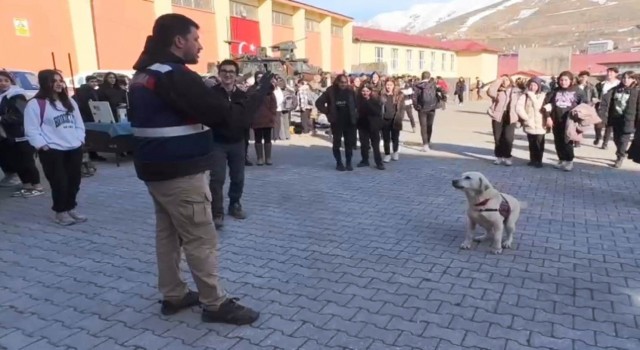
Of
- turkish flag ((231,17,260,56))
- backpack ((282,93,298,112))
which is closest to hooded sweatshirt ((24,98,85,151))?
backpack ((282,93,298,112))

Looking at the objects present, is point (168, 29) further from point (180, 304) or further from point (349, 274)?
point (349, 274)

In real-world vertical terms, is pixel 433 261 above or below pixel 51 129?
below

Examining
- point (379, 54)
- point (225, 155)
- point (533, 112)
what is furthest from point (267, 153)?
point (379, 54)

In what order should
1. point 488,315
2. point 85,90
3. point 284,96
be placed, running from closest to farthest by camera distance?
point 488,315
point 85,90
point 284,96

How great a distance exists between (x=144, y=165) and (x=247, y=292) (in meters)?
1.40

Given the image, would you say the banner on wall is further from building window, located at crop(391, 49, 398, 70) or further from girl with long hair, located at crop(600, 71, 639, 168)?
building window, located at crop(391, 49, 398, 70)

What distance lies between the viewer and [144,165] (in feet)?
9.64

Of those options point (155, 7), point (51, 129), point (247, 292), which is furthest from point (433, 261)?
point (155, 7)

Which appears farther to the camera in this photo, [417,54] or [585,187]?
[417,54]

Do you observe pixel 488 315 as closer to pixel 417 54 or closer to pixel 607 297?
pixel 607 297

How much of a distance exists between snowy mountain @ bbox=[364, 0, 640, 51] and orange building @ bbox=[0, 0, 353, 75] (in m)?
73.6

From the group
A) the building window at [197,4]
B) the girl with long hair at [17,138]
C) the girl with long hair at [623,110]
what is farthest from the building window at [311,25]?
the girl with long hair at [17,138]

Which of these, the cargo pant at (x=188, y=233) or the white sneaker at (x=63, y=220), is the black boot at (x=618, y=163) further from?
the white sneaker at (x=63, y=220)

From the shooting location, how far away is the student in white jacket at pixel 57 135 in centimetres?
515
